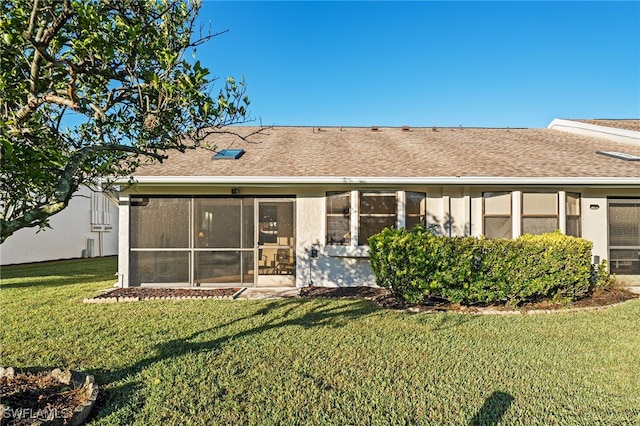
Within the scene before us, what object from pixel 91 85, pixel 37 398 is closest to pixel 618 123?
pixel 91 85

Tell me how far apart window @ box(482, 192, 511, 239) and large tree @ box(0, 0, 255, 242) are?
25.5 ft

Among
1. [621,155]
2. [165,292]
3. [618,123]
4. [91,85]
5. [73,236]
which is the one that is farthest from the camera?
[73,236]

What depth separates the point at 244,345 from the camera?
5.18 metres

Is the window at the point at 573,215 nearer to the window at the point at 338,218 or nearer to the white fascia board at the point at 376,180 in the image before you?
the white fascia board at the point at 376,180

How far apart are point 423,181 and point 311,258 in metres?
3.54

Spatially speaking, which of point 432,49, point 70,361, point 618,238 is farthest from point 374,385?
point 432,49

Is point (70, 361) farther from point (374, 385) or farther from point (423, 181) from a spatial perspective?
point (423, 181)

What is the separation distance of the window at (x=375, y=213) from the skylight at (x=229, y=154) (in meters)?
3.97

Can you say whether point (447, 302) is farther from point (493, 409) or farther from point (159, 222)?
point (159, 222)

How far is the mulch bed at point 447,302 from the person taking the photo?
7.46 meters

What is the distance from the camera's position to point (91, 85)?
4.09 metres

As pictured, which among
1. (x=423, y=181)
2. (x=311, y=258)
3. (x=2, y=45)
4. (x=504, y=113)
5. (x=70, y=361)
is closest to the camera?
(x=2, y=45)

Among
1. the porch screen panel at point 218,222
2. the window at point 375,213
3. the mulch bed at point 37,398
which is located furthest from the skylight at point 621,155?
the mulch bed at point 37,398

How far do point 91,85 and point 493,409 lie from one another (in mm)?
5498
